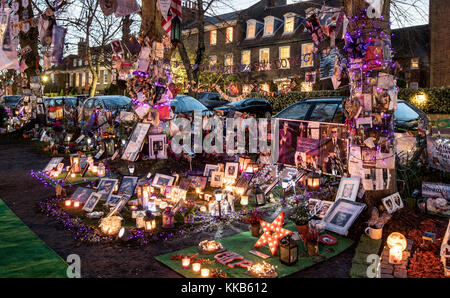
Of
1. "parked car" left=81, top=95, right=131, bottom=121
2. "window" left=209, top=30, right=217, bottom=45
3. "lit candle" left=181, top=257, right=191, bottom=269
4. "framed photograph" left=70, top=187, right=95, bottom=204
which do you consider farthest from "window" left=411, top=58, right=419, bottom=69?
"lit candle" left=181, top=257, right=191, bottom=269

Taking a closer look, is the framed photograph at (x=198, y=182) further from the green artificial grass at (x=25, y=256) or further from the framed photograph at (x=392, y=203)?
the framed photograph at (x=392, y=203)

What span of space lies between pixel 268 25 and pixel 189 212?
3049 centimetres

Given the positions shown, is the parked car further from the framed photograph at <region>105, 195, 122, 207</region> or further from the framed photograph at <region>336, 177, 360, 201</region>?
the framed photograph at <region>336, 177, 360, 201</region>

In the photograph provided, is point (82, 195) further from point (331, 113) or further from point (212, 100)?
point (212, 100)

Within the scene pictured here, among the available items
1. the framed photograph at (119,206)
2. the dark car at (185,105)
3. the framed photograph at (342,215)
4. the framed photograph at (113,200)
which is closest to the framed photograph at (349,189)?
the framed photograph at (342,215)

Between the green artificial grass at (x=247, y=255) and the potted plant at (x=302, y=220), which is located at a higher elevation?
the potted plant at (x=302, y=220)

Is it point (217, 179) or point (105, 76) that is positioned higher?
point (105, 76)

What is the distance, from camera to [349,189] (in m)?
5.62

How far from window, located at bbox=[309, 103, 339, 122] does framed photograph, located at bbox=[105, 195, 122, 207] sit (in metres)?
5.14

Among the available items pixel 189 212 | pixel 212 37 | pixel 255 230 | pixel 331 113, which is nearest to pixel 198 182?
pixel 189 212

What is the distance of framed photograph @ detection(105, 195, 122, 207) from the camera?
6.37m

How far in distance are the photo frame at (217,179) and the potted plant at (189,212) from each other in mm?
1498

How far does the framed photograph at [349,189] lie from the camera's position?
218 inches
